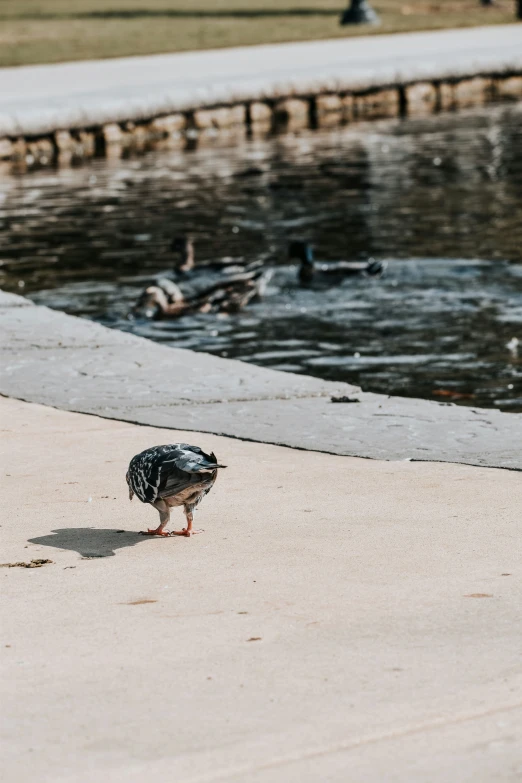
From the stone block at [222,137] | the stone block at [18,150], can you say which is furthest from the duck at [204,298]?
the stone block at [222,137]

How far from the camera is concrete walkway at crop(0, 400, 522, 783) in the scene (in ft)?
14.1

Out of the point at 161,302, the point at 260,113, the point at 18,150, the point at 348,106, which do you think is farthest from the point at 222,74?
the point at 161,302

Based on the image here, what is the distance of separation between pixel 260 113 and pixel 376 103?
3.17 m

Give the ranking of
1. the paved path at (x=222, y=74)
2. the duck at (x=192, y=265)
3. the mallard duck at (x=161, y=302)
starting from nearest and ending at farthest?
1. the mallard duck at (x=161, y=302)
2. the duck at (x=192, y=265)
3. the paved path at (x=222, y=74)

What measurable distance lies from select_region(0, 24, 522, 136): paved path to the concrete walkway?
67.7ft

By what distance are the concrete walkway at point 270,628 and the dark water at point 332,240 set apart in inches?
161

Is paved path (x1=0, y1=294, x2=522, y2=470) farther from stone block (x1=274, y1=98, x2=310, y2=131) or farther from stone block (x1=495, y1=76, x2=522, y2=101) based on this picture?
stone block (x1=495, y1=76, x2=522, y2=101)

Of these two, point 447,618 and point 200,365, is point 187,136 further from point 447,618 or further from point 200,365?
point 447,618

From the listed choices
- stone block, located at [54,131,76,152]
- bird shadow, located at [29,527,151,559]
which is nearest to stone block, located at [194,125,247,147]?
stone block, located at [54,131,76,152]

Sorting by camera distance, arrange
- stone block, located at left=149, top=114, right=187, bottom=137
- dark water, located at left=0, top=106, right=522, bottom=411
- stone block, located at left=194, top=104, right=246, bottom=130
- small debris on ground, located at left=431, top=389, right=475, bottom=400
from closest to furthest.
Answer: small debris on ground, located at left=431, top=389, right=475, bottom=400 → dark water, located at left=0, top=106, right=522, bottom=411 → stone block, located at left=149, top=114, right=187, bottom=137 → stone block, located at left=194, top=104, right=246, bottom=130

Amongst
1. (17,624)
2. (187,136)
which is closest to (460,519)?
(17,624)

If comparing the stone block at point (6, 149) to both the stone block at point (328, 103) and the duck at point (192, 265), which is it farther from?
the duck at point (192, 265)

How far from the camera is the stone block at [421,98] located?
32.2 metres

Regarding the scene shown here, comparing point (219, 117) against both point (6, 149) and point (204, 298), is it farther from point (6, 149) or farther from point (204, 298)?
point (204, 298)
